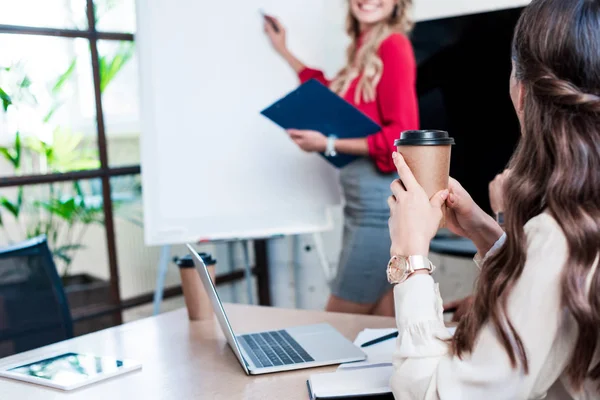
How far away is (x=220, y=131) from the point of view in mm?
2520

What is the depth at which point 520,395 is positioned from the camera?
786 mm

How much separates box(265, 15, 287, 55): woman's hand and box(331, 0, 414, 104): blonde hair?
0.33 meters

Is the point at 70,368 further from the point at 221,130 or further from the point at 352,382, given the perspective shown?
the point at 221,130

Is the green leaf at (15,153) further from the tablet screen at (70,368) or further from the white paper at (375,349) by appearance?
the white paper at (375,349)

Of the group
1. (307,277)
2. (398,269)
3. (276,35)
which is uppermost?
(276,35)

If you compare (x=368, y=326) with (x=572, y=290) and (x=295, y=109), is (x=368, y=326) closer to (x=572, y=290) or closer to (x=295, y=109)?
(x=572, y=290)

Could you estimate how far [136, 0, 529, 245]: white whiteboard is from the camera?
7.91ft

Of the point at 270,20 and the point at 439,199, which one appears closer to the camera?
the point at 439,199

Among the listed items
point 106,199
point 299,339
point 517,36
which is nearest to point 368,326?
point 299,339

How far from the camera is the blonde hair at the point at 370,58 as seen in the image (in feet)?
7.43

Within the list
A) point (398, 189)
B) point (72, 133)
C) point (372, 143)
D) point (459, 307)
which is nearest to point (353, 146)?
point (372, 143)

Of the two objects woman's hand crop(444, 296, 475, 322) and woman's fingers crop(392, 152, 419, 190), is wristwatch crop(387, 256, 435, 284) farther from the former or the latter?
woman's hand crop(444, 296, 475, 322)

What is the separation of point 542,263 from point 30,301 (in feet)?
3.95

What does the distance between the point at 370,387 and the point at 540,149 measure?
0.40m
